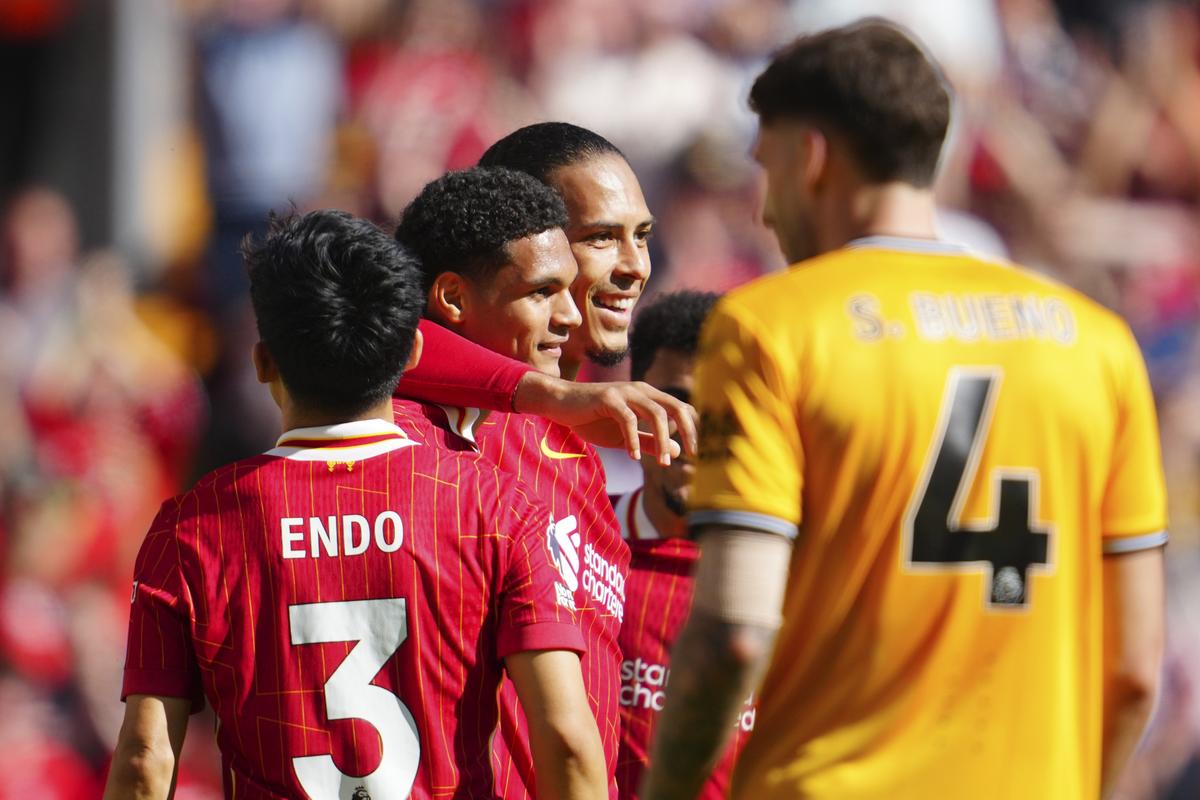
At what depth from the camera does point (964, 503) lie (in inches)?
99.4

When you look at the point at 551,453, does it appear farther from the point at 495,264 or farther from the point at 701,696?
the point at 701,696

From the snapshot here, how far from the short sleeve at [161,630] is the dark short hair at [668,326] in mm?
2093

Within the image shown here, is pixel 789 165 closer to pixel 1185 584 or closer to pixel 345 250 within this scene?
pixel 345 250

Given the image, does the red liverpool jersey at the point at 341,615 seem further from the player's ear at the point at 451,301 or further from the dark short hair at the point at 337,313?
the player's ear at the point at 451,301

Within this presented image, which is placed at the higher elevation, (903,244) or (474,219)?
(474,219)

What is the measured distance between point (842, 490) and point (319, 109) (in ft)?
24.7

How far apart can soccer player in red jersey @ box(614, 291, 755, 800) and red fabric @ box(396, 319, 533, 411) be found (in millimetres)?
797

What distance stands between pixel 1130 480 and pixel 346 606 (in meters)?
1.26

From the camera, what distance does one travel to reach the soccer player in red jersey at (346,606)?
289cm

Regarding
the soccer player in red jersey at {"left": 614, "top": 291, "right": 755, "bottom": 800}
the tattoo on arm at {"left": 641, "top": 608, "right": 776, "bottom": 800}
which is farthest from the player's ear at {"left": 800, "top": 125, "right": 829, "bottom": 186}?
the soccer player in red jersey at {"left": 614, "top": 291, "right": 755, "bottom": 800}

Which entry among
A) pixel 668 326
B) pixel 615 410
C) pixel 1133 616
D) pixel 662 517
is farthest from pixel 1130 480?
pixel 668 326

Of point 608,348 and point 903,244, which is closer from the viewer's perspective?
point 903,244

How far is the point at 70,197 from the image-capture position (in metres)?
10.2

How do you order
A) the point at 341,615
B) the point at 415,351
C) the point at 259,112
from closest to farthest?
the point at 341,615, the point at 415,351, the point at 259,112
